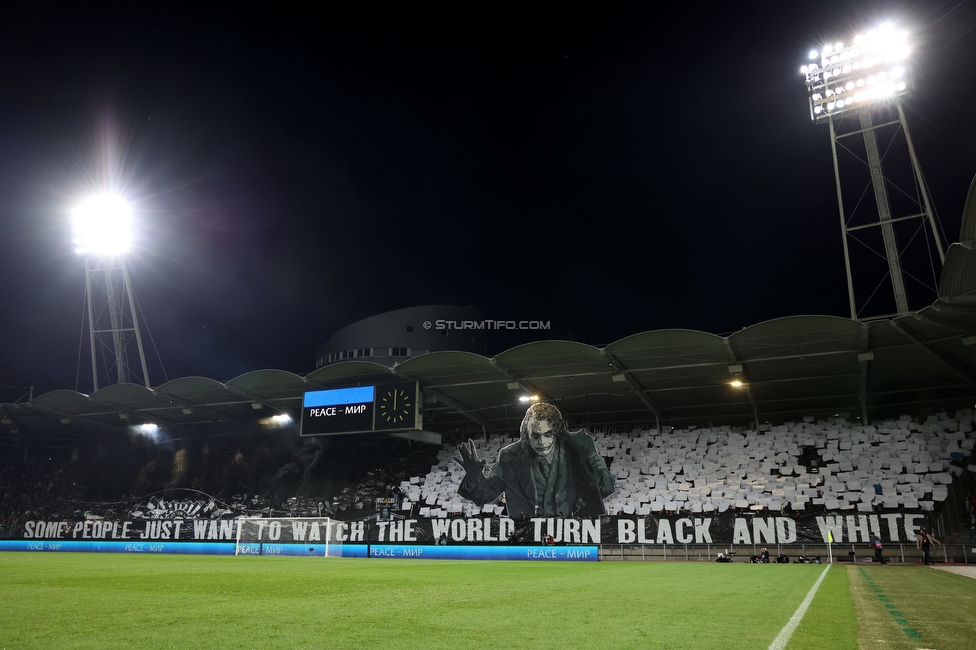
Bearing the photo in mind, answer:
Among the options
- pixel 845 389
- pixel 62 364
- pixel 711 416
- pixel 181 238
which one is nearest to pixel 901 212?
pixel 845 389

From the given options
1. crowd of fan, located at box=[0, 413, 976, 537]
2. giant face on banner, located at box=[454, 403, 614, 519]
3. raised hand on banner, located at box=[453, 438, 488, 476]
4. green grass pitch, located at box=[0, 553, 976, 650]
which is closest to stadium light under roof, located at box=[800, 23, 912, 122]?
crowd of fan, located at box=[0, 413, 976, 537]

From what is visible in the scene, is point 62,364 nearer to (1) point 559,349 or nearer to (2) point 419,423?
(2) point 419,423

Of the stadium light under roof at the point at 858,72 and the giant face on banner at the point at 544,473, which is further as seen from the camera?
the giant face on banner at the point at 544,473

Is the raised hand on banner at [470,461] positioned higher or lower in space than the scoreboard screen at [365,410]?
lower

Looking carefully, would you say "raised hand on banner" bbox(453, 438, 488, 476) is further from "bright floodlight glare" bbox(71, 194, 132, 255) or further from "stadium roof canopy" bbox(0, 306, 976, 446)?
"bright floodlight glare" bbox(71, 194, 132, 255)

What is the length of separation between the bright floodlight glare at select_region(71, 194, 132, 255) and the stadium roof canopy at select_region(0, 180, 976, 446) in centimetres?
771

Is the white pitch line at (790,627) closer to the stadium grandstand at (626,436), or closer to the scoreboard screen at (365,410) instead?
the stadium grandstand at (626,436)

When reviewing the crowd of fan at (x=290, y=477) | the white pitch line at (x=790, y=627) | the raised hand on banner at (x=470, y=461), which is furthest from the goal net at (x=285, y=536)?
the white pitch line at (x=790, y=627)

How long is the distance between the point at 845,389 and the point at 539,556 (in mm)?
16659

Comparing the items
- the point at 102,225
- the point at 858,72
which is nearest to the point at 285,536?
the point at 102,225

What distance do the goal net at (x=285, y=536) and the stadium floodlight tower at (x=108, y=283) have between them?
442 inches

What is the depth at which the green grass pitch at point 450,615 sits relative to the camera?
4.72 meters

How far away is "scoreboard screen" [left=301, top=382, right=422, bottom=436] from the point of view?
2881 cm

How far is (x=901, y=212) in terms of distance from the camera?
35.6m
